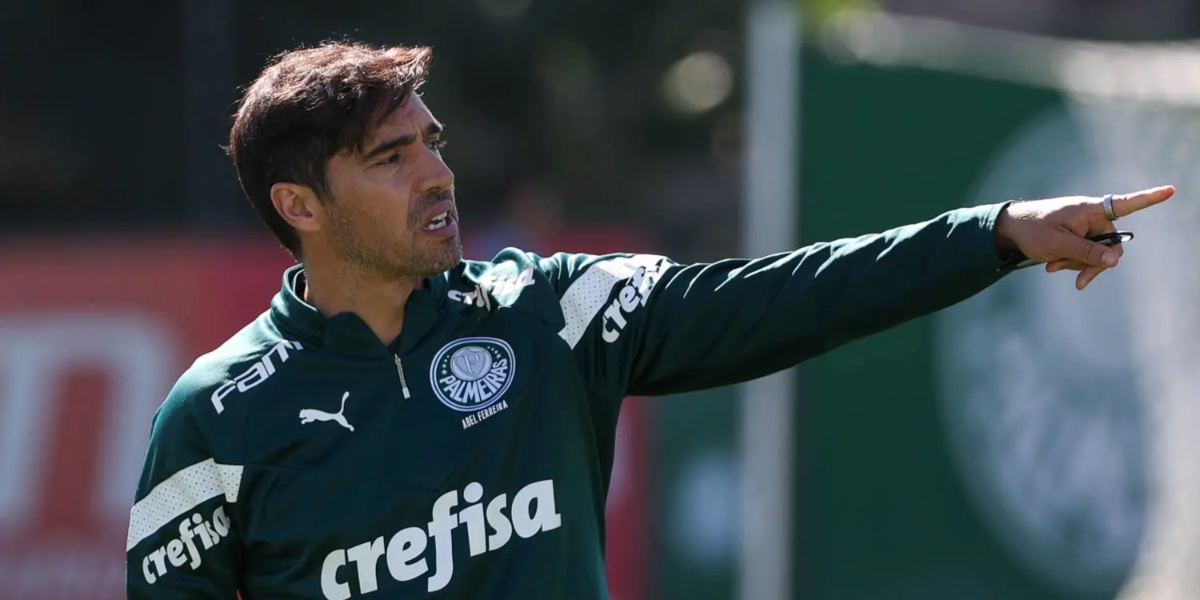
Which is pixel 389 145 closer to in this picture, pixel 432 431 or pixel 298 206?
pixel 298 206

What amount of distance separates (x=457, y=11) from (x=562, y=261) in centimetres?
819

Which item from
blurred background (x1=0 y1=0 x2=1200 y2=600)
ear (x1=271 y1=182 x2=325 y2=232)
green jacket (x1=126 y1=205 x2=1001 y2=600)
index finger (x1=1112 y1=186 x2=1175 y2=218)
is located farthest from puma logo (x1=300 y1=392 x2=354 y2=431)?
blurred background (x1=0 y1=0 x2=1200 y2=600)

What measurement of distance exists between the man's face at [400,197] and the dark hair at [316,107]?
0.10 ft

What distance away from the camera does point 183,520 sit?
308cm

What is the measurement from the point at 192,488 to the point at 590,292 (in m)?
0.84

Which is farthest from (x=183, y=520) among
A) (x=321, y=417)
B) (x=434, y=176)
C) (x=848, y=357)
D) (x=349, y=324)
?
(x=848, y=357)

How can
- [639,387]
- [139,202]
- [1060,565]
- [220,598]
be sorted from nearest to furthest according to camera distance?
[220,598] < [639,387] < [1060,565] < [139,202]

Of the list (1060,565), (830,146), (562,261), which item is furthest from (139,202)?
(562,261)

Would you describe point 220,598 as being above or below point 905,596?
above

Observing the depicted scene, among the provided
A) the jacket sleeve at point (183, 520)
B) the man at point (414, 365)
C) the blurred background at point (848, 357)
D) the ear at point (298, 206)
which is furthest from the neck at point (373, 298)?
the blurred background at point (848, 357)

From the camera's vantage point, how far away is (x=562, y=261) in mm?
3389

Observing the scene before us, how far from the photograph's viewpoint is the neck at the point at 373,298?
127 inches

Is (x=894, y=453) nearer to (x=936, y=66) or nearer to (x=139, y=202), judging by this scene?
(x=936, y=66)

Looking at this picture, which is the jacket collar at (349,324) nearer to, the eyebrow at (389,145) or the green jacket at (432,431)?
the green jacket at (432,431)
